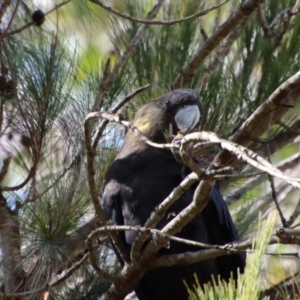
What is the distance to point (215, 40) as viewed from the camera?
133 inches

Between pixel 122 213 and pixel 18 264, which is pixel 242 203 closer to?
pixel 122 213

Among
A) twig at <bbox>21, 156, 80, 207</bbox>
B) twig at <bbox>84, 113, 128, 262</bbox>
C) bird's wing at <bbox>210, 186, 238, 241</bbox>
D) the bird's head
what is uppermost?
the bird's head

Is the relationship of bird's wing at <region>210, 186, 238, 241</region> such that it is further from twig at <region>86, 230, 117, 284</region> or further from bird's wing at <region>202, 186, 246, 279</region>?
twig at <region>86, 230, 117, 284</region>

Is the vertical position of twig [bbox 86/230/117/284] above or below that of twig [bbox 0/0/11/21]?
below

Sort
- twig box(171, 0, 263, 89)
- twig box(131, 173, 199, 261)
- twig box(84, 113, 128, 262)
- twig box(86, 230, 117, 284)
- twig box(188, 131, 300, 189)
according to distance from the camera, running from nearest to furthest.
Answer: twig box(188, 131, 300, 189) → twig box(131, 173, 199, 261) → twig box(84, 113, 128, 262) → twig box(86, 230, 117, 284) → twig box(171, 0, 263, 89)

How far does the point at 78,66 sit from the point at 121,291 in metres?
1.10

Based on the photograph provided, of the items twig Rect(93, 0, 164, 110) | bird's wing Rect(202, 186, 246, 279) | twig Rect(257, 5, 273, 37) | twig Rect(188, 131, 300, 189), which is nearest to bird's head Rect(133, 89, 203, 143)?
twig Rect(93, 0, 164, 110)

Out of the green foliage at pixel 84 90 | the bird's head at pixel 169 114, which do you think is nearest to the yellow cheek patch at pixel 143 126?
the bird's head at pixel 169 114

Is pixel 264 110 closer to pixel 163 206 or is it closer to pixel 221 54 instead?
pixel 163 206

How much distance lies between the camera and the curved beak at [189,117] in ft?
10.3

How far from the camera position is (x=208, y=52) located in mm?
3500

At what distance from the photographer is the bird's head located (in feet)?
10.4

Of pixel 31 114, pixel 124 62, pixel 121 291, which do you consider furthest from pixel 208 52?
pixel 121 291

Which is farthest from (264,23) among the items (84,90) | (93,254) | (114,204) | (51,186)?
(93,254)
